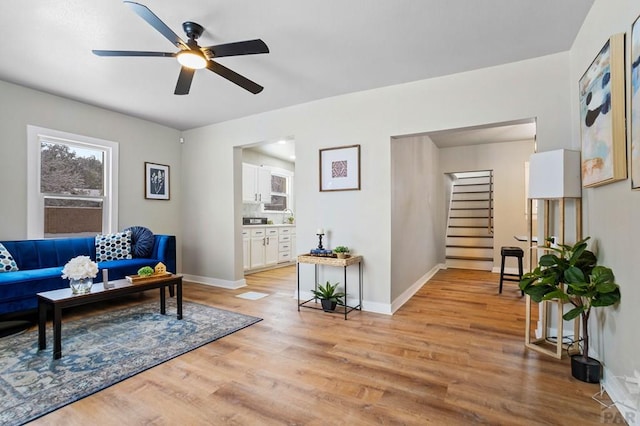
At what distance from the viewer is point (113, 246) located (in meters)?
4.14

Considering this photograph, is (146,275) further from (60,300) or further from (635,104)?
(635,104)

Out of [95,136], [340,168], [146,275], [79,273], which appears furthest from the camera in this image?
[95,136]

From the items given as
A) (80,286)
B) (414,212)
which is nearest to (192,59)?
(80,286)

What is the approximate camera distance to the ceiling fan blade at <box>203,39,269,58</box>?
220 cm

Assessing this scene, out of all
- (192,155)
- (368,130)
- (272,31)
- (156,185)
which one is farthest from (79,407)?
(192,155)

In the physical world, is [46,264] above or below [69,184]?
below

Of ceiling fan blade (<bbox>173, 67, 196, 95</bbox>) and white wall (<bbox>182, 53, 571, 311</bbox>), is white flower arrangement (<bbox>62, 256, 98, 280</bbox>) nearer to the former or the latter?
ceiling fan blade (<bbox>173, 67, 196, 95</bbox>)

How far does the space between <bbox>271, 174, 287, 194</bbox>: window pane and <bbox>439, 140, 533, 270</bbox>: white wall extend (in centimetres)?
428

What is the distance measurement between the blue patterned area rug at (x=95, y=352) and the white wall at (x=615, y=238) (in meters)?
2.80

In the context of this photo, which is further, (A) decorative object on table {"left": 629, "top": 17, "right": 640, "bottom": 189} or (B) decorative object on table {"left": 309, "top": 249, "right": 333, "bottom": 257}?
(B) decorative object on table {"left": 309, "top": 249, "right": 333, "bottom": 257}

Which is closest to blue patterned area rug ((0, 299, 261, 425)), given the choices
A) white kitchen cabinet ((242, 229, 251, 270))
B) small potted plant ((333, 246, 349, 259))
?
small potted plant ((333, 246, 349, 259))

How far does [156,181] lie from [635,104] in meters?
5.45

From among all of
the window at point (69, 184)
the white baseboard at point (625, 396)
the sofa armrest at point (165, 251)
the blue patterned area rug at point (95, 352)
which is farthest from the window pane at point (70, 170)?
the white baseboard at point (625, 396)

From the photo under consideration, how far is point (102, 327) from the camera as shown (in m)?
3.01
